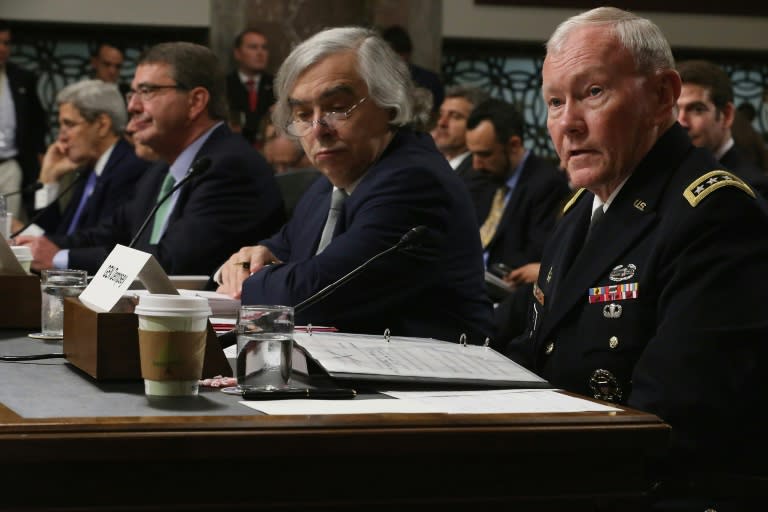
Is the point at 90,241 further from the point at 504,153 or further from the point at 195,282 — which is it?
the point at 504,153

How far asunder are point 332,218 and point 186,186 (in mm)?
1143

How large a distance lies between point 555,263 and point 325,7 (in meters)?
6.52

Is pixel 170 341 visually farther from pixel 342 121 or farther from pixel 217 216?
pixel 217 216

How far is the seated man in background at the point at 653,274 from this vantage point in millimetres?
1854

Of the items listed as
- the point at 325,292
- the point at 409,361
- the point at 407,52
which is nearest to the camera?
the point at 409,361

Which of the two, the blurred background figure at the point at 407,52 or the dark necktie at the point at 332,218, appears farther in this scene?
the blurred background figure at the point at 407,52

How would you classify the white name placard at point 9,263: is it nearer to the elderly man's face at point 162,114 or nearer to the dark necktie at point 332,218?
the dark necktie at point 332,218

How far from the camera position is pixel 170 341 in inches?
63.8

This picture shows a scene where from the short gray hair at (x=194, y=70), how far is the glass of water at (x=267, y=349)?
276 cm

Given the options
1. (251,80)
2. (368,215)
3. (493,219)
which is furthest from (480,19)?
(368,215)

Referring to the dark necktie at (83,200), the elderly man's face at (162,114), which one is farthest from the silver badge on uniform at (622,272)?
the dark necktie at (83,200)

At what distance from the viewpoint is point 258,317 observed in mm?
1730

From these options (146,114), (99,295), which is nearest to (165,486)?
(99,295)

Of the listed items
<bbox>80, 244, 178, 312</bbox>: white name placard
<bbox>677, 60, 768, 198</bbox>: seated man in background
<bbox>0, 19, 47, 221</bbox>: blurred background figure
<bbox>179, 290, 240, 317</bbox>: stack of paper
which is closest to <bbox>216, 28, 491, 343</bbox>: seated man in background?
<bbox>179, 290, 240, 317</bbox>: stack of paper
